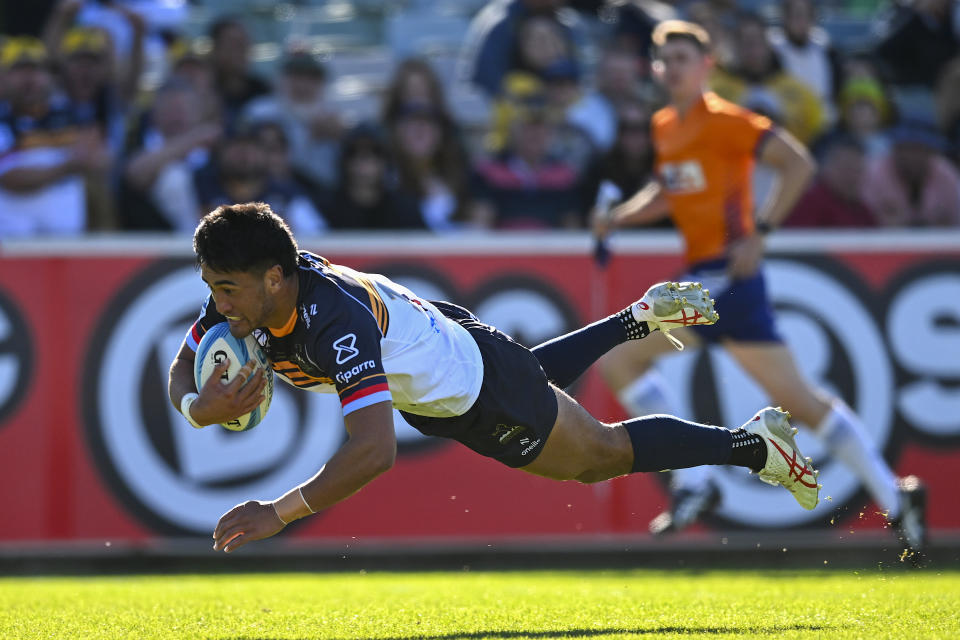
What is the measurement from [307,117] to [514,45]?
6.69 feet

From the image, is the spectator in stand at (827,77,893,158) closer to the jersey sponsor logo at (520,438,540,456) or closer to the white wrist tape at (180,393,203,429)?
the jersey sponsor logo at (520,438,540,456)

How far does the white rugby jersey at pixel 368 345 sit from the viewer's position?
15.8ft

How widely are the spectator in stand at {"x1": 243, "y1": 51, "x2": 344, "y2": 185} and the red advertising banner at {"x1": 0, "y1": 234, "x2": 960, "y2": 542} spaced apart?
6.57ft

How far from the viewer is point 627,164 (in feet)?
Result: 35.4

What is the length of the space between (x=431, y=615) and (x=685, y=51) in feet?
13.3

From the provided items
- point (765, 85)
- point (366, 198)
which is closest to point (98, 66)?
point (366, 198)

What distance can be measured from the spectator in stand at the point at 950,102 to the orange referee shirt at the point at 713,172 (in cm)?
467

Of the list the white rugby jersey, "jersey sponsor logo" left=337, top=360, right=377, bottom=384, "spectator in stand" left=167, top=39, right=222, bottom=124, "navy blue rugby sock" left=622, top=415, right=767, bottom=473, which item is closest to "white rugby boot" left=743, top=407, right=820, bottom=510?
"navy blue rugby sock" left=622, top=415, right=767, bottom=473

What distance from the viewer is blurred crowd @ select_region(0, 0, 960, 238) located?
10.3m

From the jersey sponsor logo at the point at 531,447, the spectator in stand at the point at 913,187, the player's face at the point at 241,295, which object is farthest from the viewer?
the spectator in stand at the point at 913,187

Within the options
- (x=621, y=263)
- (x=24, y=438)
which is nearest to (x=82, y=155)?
(x=24, y=438)

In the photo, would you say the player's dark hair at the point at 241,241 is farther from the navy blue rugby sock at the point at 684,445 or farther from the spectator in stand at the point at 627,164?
the spectator in stand at the point at 627,164

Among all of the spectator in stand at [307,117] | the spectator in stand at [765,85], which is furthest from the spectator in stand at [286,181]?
the spectator in stand at [765,85]

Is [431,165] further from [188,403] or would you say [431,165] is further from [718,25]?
[188,403]
